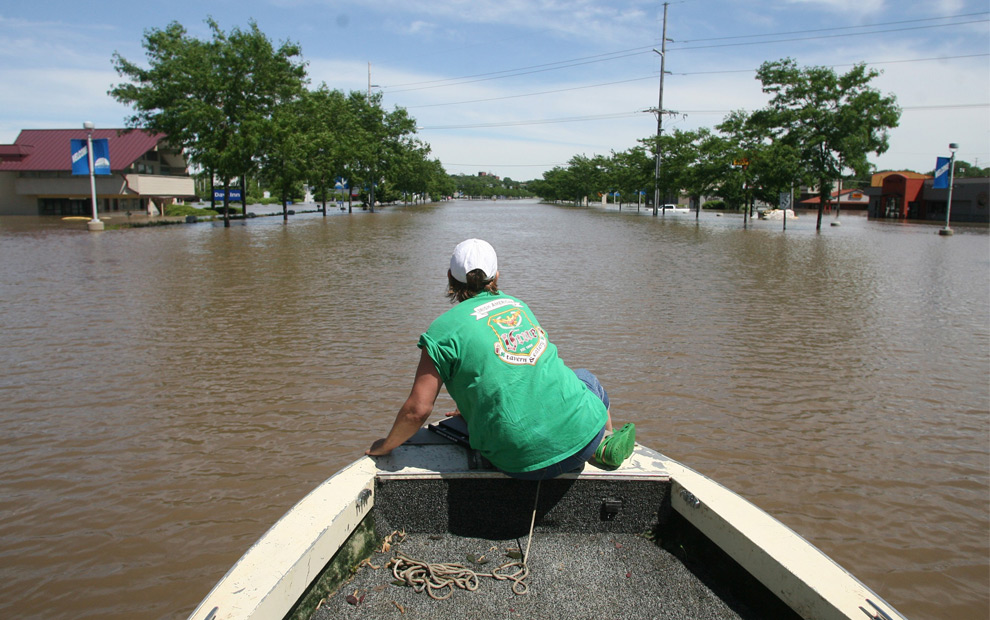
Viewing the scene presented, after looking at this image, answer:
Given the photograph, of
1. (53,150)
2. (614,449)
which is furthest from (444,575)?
(53,150)

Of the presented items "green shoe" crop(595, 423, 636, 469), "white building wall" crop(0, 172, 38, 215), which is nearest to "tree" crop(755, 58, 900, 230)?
"green shoe" crop(595, 423, 636, 469)

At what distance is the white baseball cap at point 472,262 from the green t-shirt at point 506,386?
194mm

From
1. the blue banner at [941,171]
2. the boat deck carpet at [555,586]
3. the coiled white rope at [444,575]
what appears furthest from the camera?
the blue banner at [941,171]

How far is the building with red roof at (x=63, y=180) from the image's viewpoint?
163ft

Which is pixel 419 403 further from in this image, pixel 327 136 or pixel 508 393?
pixel 327 136

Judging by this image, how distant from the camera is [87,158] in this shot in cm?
3100

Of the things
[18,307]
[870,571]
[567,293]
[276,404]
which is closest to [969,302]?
[567,293]

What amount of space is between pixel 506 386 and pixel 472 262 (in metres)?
0.63

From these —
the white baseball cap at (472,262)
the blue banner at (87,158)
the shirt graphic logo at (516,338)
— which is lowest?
the shirt graphic logo at (516,338)

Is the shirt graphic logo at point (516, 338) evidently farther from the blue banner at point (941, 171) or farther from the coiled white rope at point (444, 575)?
the blue banner at point (941, 171)

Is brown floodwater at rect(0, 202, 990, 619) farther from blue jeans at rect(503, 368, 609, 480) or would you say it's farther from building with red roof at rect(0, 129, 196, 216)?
building with red roof at rect(0, 129, 196, 216)

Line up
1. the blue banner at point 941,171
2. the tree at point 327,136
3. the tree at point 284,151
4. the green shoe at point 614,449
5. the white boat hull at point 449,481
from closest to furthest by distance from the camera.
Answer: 1. the white boat hull at point 449,481
2. the green shoe at point 614,449
3. the tree at point 284,151
4. the blue banner at point 941,171
5. the tree at point 327,136

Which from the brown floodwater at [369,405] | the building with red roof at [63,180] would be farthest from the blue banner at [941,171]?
the building with red roof at [63,180]

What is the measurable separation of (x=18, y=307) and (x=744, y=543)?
11.5m
